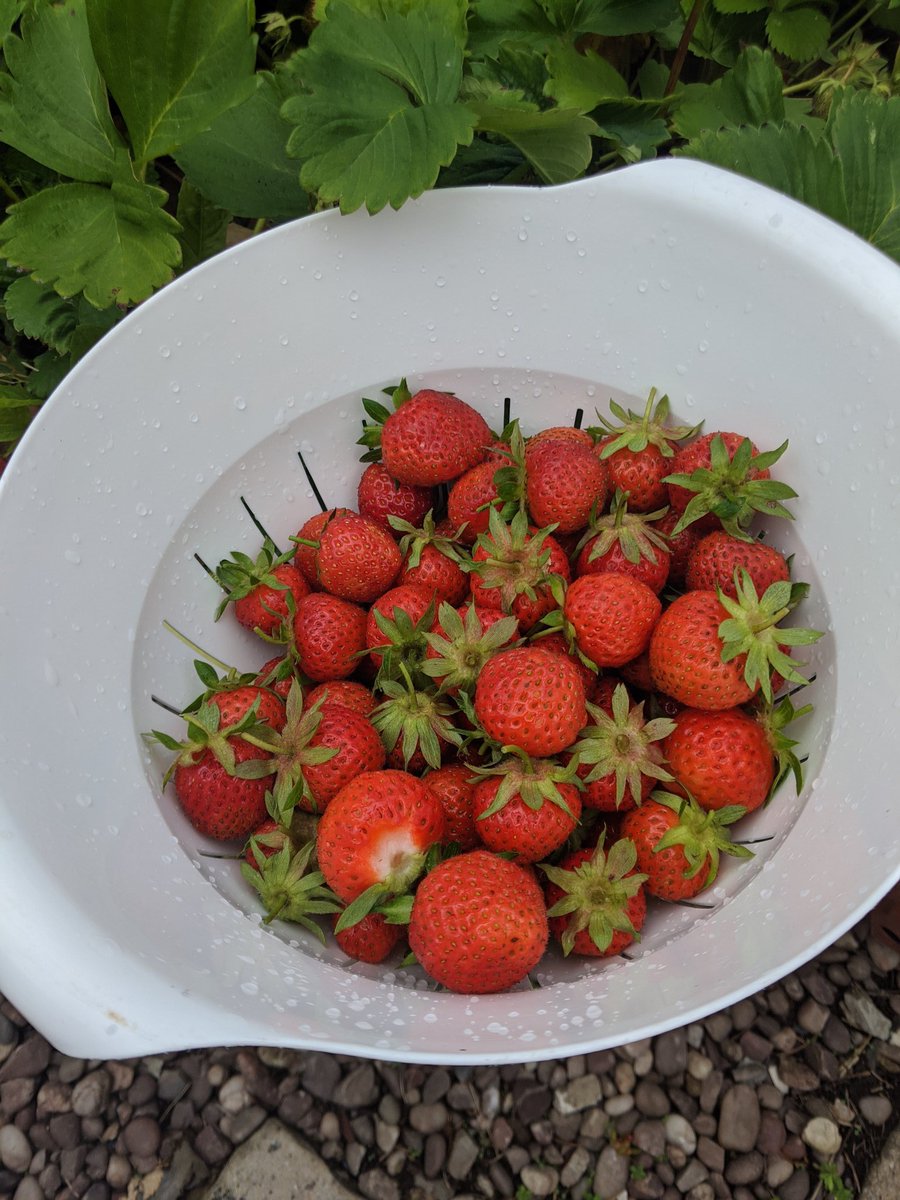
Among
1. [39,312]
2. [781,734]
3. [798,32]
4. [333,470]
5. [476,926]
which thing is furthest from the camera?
[798,32]

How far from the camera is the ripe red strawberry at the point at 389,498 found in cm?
110

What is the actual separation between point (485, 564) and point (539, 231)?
14.2 inches

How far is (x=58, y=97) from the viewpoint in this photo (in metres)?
1.00

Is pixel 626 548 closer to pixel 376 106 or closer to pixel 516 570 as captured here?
pixel 516 570

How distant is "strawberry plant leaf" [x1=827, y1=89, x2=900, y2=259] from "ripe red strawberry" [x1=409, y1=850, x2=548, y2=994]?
2.79ft

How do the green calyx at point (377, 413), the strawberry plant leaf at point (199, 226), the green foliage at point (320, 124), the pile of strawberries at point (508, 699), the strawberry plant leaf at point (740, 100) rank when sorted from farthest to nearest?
the strawberry plant leaf at point (199, 226), the strawberry plant leaf at point (740, 100), the green calyx at point (377, 413), the green foliage at point (320, 124), the pile of strawberries at point (508, 699)

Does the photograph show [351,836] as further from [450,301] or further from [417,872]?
[450,301]

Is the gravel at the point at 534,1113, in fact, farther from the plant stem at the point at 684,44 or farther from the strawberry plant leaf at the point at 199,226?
the plant stem at the point at 684,44

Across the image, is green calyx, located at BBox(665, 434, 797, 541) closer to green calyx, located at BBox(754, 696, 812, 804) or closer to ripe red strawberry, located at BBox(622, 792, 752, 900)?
green calyx, located at BBox(754, 696, 812, 804)

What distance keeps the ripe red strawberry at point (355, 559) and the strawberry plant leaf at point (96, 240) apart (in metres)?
0.36

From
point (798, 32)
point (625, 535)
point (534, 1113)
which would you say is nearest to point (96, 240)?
point (625, 535)

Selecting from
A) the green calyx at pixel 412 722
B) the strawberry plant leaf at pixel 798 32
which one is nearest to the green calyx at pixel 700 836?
the green calyx at pixel 412 722

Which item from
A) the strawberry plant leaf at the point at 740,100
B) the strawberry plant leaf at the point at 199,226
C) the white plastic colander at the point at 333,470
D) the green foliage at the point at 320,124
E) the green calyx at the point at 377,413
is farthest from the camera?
the strawberry plant leaf at the point at 199,226

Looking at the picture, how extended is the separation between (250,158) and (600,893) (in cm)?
96
